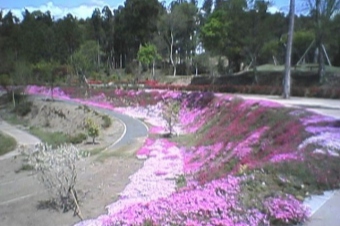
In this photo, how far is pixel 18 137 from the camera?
3522cm

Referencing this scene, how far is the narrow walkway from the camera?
27.6 m

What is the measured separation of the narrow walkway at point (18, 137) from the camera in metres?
27.6

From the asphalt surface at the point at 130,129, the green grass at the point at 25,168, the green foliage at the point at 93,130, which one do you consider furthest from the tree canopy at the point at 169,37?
the green grass at the point at 25,168

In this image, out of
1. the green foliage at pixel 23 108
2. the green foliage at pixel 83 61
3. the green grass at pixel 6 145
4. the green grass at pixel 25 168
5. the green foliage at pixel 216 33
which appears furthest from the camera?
the green foliage at pixel 83 61

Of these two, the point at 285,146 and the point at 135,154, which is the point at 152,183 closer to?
the point at 285,146

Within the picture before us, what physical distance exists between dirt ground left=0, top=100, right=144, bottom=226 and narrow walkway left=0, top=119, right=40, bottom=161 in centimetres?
212

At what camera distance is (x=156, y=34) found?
251ft

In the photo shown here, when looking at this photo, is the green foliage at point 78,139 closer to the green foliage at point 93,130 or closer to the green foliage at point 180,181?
the green foliage at point 93,130

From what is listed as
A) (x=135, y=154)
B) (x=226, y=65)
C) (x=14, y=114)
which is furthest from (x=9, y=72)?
(x=135, y=154)

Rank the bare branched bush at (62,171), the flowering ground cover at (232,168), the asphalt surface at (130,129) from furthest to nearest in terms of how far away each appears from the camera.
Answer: the asphalt surface at (130,129) < the bare branched bush at (62,171) < the flowering ground cover at (232,168)

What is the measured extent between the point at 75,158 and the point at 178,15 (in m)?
59.5

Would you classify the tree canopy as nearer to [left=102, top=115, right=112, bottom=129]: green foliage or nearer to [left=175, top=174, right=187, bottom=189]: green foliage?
[left=102, top=115, right=112, bottom=129]: green foliage

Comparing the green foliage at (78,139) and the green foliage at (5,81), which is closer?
the green foliage at (78,139)

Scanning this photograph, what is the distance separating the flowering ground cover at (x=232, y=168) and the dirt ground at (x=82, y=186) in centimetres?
75
